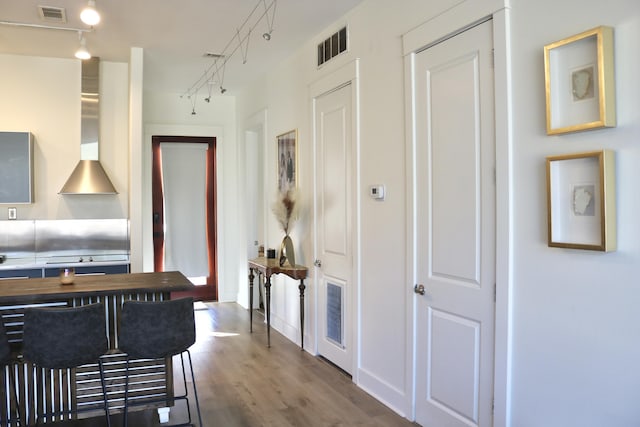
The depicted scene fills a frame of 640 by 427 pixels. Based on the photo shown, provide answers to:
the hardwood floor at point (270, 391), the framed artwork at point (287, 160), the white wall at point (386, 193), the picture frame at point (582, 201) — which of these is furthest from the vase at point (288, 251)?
the picture frame at point (582, 201)

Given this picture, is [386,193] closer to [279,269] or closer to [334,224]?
[334,224]

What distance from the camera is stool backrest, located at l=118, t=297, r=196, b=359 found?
2.83 meters

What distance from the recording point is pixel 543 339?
225 centimetres

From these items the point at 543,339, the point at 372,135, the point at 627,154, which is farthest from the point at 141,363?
the point at 627,154

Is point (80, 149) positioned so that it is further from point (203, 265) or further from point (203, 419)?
point (203, 419)

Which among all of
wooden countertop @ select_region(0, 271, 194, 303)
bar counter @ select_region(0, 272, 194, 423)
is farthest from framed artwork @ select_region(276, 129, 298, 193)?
bar counter @ select_region(0, 272, 194, 423)

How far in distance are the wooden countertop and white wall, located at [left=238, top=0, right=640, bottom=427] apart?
1.55 m

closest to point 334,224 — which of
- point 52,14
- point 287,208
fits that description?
point 287,208

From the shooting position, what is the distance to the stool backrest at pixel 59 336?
2668mm

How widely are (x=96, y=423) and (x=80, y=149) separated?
3.27 meters

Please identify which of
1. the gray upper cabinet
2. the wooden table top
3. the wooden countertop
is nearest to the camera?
the wooden countertop

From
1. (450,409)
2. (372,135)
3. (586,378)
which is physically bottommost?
(450,409)

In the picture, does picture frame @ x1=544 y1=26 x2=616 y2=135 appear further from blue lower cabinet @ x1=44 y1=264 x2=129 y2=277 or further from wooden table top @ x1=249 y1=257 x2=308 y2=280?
blue lower cabinet @ x1=44 y1=264 x2=129 y2=277

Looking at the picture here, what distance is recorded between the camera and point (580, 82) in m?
2.03
